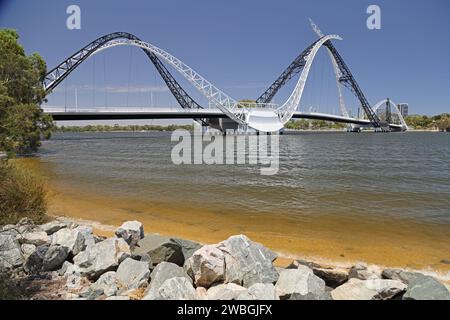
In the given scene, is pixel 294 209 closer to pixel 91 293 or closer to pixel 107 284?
pixel 107 284

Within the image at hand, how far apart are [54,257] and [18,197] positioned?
3.04 m

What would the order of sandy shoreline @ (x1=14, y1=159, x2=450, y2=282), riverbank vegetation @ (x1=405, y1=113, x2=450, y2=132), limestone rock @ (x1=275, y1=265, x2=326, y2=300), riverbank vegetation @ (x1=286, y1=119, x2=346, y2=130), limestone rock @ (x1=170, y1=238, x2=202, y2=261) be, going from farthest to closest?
riverbank vegetation @ (x1=286, y1=119, x2=346, y2=130) < riverbank vegetation @ (x1=405, y1=113, x2=450, y2=132) < sandy shoreline @ (x1=14, y1=159, x2=450, y2=282) < limestone rock @ (x1=170, y1=238, x2=202, y2=261) < limestone rock @ (x1=275, y1=265, x2=326, y2=300)

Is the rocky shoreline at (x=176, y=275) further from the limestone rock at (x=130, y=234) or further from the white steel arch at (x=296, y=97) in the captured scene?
the white steel arch at (x=296, y=97)

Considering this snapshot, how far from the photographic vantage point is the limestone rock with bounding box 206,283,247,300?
11.3 feet

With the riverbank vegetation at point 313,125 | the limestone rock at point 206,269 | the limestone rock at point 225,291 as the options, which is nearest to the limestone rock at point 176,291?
the limestone rock at point 225,291

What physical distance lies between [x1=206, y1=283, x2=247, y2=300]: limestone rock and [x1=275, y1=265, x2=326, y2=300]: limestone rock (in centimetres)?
50

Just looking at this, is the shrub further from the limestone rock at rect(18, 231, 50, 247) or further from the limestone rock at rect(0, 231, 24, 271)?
the limestone rock at rect(0, 231, 24, 271)

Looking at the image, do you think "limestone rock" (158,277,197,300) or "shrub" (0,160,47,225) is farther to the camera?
"shrub" (0,160,47,225)

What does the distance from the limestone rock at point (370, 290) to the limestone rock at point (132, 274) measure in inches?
93.0

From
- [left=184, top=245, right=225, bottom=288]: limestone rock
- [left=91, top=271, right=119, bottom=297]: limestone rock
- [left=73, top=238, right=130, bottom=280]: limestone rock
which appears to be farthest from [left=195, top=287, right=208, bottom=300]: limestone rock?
[left=73, top=238, right=130, bottom=280]: limestone rock

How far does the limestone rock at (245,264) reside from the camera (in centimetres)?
395

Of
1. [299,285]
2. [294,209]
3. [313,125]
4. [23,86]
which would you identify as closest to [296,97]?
[23,86]

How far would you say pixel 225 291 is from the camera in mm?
3543

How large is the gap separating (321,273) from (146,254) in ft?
8.22
